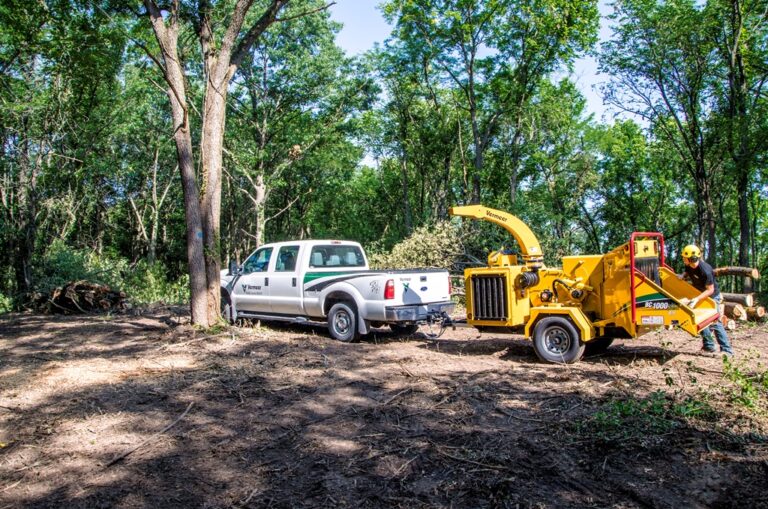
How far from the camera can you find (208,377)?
6746 millimetres

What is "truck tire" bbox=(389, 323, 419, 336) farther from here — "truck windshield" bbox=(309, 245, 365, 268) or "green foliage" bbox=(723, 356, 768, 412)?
→ "green foliage" bbox=(723, 356, 768, 412)

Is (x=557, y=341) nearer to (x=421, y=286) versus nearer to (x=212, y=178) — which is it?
(x=421, y=286)

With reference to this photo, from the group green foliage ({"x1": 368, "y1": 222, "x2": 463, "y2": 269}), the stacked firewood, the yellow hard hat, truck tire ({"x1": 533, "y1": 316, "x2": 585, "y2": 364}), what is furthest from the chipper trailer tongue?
green foliage ({"x1": 368, "y1": 222, "x2": 463, "y2": 269})

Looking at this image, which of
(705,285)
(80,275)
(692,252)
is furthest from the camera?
(80,275)

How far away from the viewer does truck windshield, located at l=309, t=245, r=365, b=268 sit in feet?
34.6

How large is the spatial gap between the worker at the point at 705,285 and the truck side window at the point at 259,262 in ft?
25.4

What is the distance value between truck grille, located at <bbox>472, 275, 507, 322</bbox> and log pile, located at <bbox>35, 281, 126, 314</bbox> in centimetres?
1178

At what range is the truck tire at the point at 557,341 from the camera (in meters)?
7.41

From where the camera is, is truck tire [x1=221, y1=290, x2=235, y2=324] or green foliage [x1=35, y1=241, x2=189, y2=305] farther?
green foliage [x1=35, y1=241, x2=189, y2=305]

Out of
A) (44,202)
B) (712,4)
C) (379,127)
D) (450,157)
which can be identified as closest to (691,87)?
(712,4)

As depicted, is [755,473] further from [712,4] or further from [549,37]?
[549,37]

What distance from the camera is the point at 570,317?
7422 mm

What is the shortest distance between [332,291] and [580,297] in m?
4.43

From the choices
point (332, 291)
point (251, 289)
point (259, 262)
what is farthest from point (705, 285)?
point (251, 289)
